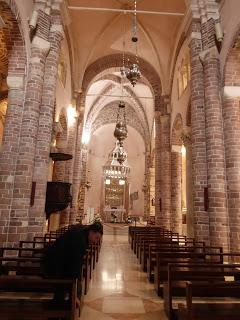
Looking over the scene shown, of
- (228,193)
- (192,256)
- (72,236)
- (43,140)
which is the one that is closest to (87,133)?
(43,140)

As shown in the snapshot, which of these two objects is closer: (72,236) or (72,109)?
(72,236)

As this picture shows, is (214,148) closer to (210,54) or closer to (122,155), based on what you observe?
(210,54)

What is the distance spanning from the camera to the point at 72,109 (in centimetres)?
1435

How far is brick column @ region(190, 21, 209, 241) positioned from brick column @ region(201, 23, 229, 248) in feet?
0.73

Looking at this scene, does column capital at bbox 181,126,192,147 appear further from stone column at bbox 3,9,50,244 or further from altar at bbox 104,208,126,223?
altar at bbox 104,208,126,223

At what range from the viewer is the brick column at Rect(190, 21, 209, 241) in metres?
7.70

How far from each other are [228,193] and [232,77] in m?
3.44

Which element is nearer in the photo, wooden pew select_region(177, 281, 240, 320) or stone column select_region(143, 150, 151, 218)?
wooden pew select_region(177, 281, 240, 320)

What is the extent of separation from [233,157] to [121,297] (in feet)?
16.3

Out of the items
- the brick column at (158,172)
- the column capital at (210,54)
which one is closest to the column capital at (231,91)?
the column capital at (210,54)

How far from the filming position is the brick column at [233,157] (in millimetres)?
7195

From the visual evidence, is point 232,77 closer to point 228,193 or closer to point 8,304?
point 228,193

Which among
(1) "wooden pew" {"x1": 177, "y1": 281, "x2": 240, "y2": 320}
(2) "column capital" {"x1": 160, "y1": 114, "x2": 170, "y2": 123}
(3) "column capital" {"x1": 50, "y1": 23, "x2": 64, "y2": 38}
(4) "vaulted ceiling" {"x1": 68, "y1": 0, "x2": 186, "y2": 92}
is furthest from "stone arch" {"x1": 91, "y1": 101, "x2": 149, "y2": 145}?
(1) "wooden pew" {"x1": 177, "y1": 281, "x2": 240, "y2": 320}

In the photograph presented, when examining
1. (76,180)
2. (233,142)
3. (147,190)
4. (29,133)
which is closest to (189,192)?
(233,142)
